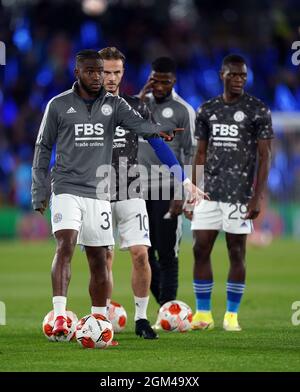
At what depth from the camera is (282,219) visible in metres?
29.3

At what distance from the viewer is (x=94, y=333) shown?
9.10 m

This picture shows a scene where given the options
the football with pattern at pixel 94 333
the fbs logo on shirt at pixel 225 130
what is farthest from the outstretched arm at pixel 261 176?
the football with pattern at pixel 94 333

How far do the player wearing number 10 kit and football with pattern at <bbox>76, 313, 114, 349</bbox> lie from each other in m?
2.02

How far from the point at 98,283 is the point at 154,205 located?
2.18m

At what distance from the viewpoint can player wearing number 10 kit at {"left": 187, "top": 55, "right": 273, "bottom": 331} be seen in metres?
11.0

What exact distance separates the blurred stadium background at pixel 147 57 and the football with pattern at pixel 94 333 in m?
18.5

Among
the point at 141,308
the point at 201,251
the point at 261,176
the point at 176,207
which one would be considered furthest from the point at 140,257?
the point at 261,176

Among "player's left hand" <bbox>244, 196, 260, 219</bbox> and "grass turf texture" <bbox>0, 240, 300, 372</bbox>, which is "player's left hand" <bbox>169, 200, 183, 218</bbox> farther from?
"grass turf texture" <bbox>0, 240, 300, 372</bbox>

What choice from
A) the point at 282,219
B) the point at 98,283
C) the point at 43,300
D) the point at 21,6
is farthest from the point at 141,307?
the point at 21,6

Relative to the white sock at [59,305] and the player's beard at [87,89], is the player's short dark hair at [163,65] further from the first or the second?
the white sock at [59,305]

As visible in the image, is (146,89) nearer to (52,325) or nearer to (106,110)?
(106,110)

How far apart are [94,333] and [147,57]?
75.4ft

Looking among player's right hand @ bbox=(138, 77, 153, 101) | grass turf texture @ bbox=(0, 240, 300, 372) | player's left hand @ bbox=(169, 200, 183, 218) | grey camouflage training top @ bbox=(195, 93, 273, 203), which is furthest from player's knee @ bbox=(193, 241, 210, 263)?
player's right hand @ bbox=(138, 77, 153, 101)

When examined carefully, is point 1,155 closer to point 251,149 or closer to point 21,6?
point 21,6
